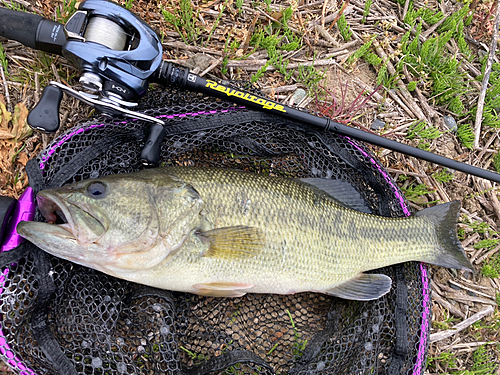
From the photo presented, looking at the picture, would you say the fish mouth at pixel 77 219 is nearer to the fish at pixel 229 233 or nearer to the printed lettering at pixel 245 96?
the fish at pixel 229 233

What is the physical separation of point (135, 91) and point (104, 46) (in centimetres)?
36

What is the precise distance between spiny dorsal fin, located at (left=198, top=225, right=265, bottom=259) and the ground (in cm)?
170

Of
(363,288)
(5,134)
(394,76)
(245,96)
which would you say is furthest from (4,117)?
(394,76)

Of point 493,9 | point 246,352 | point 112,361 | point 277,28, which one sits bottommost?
point 112,361

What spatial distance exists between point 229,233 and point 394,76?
273 centimetres

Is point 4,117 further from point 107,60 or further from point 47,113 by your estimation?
point 107,60

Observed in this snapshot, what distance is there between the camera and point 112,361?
2.46 metres

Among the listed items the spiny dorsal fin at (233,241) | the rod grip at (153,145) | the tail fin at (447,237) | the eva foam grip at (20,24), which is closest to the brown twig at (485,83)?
the tail fin at (447,237)

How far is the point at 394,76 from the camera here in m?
3.81

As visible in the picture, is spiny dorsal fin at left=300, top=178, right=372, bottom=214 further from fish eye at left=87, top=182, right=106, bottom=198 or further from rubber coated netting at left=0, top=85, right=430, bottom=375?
fish eye at left=87, top=182, right=106, bottom=198

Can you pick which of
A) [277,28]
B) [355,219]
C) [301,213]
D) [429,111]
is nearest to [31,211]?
[301,213]

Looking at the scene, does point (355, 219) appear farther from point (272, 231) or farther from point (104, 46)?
point (104, 46)

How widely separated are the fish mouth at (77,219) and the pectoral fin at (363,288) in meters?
1.85

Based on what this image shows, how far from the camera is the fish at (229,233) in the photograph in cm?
226
